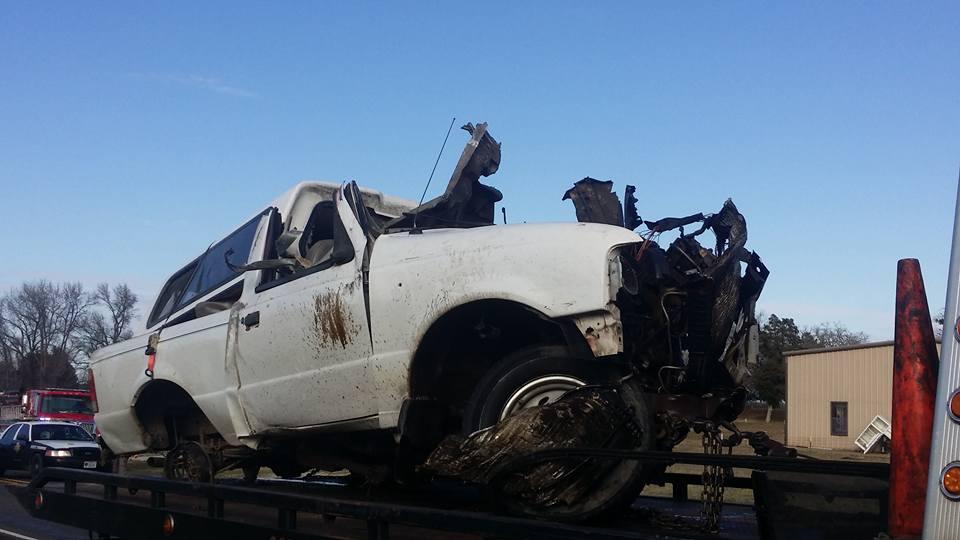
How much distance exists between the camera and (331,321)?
4930 millimetres

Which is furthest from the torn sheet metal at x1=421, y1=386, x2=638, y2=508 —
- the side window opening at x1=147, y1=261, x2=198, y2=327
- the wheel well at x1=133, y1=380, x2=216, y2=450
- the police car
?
the police car

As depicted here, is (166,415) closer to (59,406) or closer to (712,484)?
(712,484)

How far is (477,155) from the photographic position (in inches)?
210

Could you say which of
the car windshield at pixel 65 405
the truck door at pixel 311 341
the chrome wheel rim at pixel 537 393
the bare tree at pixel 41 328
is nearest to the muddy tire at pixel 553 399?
the chrome wheel rim at pixel 537 393

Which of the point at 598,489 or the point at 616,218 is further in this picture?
the point at 616,218

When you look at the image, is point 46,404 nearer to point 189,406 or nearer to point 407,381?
point 189,406

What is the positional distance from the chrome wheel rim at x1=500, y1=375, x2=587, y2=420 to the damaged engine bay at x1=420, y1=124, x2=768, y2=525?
96mm

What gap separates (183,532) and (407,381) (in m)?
1.44

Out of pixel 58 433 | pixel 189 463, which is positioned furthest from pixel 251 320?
pixel 58 433

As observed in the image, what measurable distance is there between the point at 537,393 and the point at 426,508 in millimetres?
687

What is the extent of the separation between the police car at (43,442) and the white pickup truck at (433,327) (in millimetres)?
14930

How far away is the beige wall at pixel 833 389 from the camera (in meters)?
33.8

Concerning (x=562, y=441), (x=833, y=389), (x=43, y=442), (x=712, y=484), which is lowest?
(x=43, y=442)

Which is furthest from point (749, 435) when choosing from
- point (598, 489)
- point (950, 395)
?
point (950, 395)
